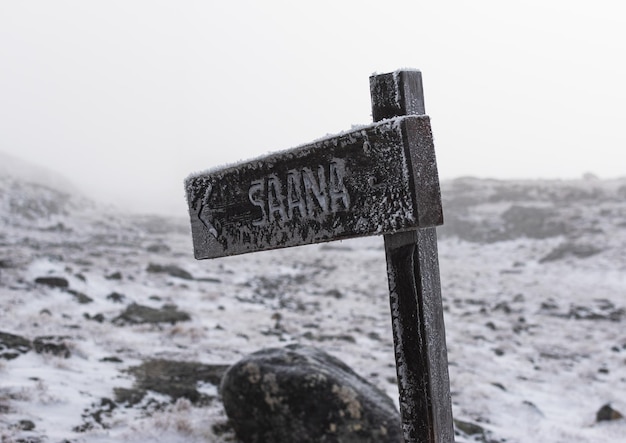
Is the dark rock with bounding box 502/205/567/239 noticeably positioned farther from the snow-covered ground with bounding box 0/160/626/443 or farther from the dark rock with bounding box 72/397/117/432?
the dark rock with bounding box 72/397/117/432

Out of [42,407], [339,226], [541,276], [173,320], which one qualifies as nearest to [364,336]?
[173,320]

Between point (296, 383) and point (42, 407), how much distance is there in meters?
2.84

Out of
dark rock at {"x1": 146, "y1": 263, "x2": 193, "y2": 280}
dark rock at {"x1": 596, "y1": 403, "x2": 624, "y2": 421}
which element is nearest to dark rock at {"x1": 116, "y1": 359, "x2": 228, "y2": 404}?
dark rock at {"x1": 596, "y1": 403, "x2": 624, "y2": 421}

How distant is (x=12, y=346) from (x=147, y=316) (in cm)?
436

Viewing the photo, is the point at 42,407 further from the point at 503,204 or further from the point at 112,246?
the point at 503,204

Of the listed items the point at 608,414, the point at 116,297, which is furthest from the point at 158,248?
the point at 608,414

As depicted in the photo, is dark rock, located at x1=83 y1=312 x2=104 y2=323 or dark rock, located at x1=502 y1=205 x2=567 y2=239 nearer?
dark rock, located at x1=83 y1=312 x2=104 y2=323

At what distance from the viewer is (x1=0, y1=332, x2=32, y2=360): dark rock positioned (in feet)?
23.1

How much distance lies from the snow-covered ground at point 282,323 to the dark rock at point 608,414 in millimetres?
209

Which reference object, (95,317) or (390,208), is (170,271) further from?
(390,208)

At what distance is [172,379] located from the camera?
734 cm

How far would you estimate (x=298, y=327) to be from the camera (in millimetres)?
12969

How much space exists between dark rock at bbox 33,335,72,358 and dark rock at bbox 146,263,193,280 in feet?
31.8

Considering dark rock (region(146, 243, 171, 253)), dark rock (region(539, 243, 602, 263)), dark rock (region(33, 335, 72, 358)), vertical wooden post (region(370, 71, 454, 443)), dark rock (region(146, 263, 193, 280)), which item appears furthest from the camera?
→ dark rock (region(146, 243, 171, 253))
